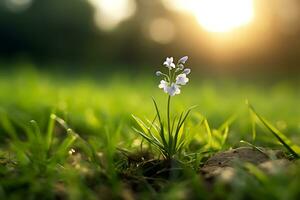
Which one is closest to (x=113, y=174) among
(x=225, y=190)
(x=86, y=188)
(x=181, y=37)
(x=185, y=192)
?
(x=86, y=188)

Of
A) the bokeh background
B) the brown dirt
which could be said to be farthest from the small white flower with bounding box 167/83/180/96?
the bokeh background

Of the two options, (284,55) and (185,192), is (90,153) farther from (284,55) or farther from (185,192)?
(284,55)

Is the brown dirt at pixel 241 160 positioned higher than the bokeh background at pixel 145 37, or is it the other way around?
the bokeh background at pixel 145 37

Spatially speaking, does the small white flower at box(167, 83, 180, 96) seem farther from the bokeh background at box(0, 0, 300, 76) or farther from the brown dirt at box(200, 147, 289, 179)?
the bokeh background at box(0, 0, 300, 76)

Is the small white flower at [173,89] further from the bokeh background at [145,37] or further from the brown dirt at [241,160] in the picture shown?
the bokeh background at [145,37]

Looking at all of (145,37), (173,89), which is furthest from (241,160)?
(145,37)

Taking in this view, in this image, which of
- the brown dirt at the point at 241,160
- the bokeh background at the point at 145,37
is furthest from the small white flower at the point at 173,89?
the bokeh background at the point at 145,37

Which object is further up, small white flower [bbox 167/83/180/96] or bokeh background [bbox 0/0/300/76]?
bokeh background [bbox 0/0/300/76]

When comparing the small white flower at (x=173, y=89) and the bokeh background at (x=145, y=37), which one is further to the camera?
the bokeh background at (x=145, y=37)

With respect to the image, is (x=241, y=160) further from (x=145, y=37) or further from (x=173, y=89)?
(x=145, y=37)

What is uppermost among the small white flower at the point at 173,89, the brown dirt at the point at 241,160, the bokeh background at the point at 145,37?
the bokeh background at the point at 145,37
